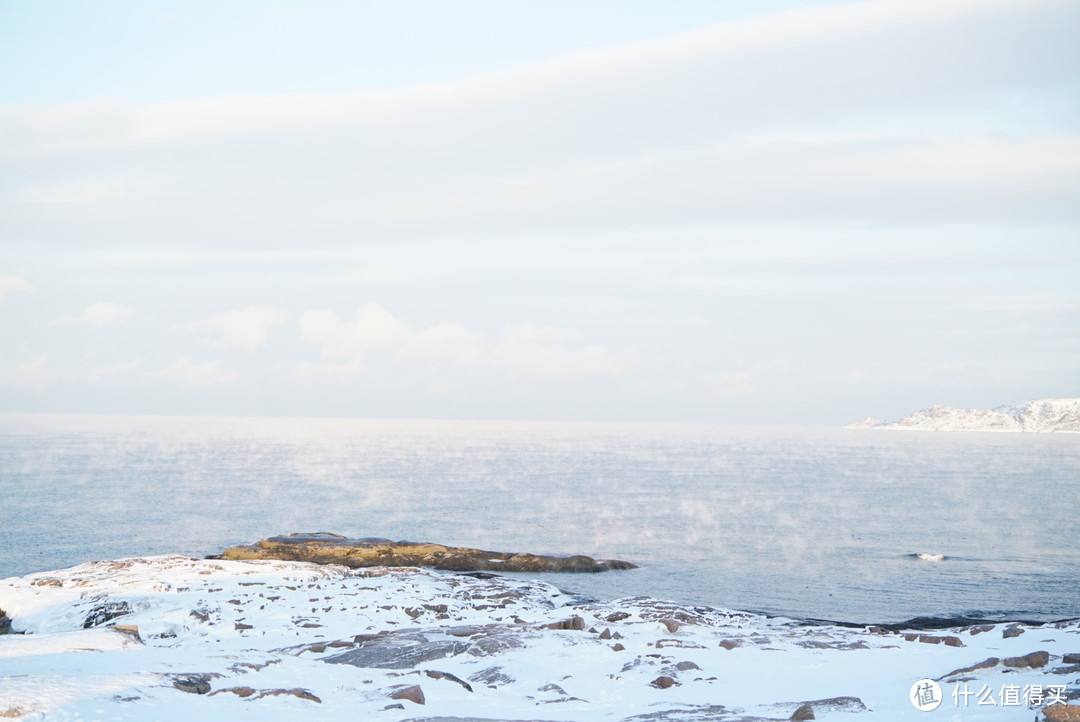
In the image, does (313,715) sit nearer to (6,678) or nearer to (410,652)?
(6,678)

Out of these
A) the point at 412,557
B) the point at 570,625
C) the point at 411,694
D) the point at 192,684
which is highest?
the point at 192,684

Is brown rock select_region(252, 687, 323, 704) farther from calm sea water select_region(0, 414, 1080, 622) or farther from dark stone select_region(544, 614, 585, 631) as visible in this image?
calm sea water select_region(0, 414, 1080, 622)

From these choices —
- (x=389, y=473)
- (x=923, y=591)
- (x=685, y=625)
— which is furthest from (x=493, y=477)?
(x=685, y=625)

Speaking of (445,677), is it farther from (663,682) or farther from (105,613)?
(105,613)

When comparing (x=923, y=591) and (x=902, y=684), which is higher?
(x=902, y=684)

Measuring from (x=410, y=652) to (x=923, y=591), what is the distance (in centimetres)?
3647

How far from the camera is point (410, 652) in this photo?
21.8 metres

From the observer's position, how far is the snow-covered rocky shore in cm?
1502

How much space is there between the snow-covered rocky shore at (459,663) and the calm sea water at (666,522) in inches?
638

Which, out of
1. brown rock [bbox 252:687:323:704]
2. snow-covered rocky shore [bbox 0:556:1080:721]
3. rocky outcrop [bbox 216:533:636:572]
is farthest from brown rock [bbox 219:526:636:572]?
brown rock [bbox 252:687:323:704]

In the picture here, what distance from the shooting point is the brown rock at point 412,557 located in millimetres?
54875

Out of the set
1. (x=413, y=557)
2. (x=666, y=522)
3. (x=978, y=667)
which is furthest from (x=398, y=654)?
(x=666, y=522)

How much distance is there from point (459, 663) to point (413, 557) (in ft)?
121

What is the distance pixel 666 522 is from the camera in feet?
261
